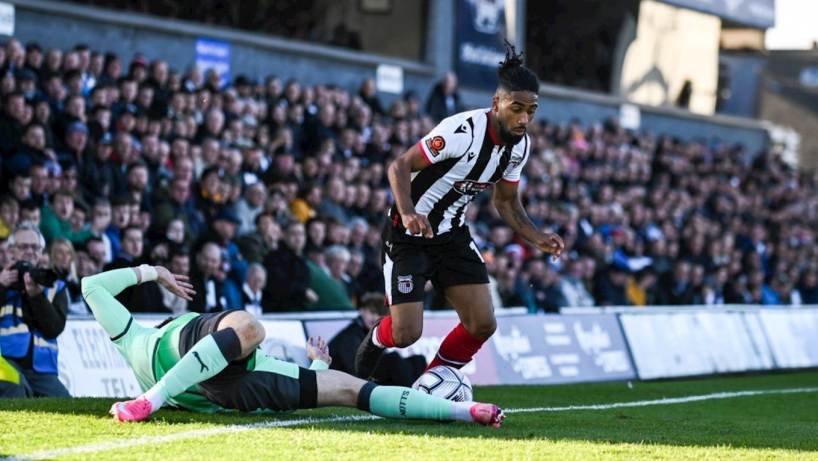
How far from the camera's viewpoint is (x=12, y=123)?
12.1 metres

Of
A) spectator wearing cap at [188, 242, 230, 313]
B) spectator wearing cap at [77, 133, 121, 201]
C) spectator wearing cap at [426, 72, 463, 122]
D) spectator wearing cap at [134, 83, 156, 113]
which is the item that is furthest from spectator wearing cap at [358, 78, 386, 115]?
spectator wearing cap at [188, 242, 230, 313]

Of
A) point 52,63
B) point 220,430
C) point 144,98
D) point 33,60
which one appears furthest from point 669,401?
point 33,60

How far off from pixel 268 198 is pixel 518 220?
6052mm

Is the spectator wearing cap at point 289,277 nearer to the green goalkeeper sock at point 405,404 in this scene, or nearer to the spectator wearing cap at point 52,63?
the spectator wearing cap at point 52,63

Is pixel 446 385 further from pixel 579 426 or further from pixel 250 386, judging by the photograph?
pixel 250 386

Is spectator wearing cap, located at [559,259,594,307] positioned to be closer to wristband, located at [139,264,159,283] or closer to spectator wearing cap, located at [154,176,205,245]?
spectator wearing cap, located at [154,176,205,245]

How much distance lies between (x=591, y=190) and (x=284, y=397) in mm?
15164

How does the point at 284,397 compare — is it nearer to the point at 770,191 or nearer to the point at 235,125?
the point at 235,125

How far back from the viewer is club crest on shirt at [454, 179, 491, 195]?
321 inches

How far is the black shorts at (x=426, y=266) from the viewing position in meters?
8.13

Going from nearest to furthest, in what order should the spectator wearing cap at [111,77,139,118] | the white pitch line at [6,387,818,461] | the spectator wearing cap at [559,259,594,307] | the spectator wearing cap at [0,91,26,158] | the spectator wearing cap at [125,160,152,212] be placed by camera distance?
the white pitch line at [6,387,818,461] < the spectator wearing cap at [0,91,26,158] < the spectator wearing cap at [125,160,152,212] < the spectator wearing cap at [111,77,139,118] < the spectator wearing cap at [559,259,594,307]

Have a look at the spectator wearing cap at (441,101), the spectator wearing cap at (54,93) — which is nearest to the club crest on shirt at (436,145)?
the spectator wearing cap at (54,93)

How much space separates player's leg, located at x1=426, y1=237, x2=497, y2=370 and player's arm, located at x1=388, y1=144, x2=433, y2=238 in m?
0.58

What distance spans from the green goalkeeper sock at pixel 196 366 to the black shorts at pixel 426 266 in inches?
73.8
